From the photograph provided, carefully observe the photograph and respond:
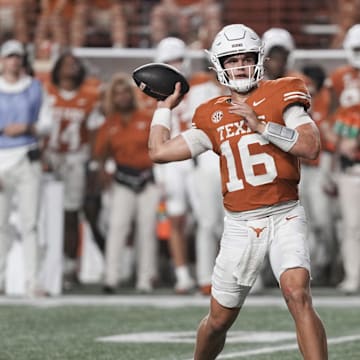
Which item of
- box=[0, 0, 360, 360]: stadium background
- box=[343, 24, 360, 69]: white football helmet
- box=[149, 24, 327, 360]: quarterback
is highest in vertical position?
box=[149, 24, 327, 360]: quarterback

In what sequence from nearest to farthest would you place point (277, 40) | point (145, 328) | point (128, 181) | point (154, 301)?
1. point (145, 328)
2. point (154, 301)
3. point (277, 40)
4. point (128, 181)

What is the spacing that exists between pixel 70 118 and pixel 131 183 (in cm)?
85

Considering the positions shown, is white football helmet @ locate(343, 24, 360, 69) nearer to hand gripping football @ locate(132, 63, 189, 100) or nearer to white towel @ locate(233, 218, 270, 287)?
hand gripping football @ locate(132, 63, 189, 100)

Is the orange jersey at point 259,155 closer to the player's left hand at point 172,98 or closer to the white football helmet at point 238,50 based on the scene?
the white football helmet at point 238,50

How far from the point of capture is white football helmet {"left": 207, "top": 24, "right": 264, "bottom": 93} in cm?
546

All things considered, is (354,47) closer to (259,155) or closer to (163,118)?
(163,118)

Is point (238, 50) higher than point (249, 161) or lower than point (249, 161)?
higher

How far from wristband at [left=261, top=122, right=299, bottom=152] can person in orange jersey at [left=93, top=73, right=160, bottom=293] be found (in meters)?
5.21

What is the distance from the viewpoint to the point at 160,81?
5680 mm

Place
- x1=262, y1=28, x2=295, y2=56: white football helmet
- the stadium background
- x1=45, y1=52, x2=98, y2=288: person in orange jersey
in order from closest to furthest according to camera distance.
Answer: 1. the stadium background
2. x1=262, y1=28, x2=295, y2=56: white football helmet
3. x1=45, y1=52, x2=98, y2=288: person in orange jersey

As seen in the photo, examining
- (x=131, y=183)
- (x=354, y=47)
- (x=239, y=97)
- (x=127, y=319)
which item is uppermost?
(x=239, y=97)

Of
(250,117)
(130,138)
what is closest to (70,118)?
(130,138)

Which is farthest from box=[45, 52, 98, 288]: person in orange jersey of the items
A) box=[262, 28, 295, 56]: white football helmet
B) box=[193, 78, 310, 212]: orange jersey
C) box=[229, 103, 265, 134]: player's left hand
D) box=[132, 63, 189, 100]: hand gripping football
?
box=[229, 103, 265, 134]: player's left hand

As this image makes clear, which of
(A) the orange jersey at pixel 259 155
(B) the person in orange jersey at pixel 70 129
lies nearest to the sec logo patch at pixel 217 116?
(A) the orange jersey at pixel 259 155
